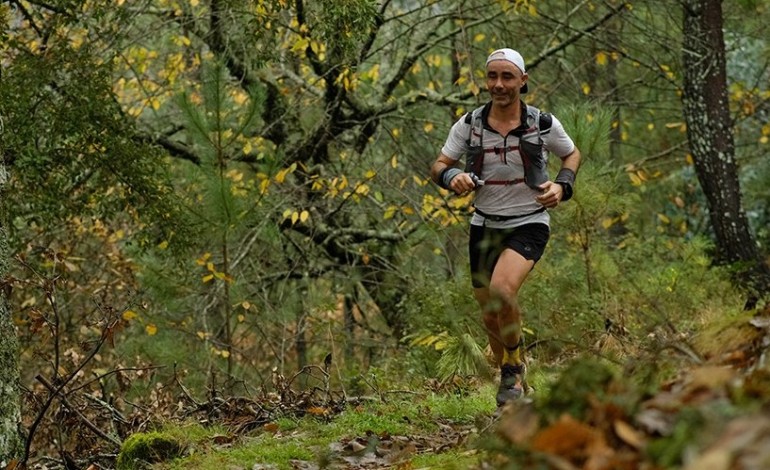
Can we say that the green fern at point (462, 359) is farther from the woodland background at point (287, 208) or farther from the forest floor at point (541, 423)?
the forest floor at point (541, 423)

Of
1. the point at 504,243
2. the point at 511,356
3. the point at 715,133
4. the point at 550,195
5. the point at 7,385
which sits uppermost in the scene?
the point at 715,133

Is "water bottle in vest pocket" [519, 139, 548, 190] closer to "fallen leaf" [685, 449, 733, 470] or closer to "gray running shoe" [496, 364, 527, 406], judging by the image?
"gray running shoe" [496, 364, 527, 406]

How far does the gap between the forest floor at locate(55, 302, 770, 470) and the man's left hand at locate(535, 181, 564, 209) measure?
1.27 metres

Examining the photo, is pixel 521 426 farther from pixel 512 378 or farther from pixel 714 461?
pixel 512 378

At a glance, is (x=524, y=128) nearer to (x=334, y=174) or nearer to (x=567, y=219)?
(x=567, y=219)

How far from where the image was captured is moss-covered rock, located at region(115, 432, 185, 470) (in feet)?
20.1

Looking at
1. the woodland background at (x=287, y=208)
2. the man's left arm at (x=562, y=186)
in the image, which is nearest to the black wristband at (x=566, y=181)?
the man's left arm at (x=562, y=186)

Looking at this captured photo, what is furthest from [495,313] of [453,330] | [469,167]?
[453,330]

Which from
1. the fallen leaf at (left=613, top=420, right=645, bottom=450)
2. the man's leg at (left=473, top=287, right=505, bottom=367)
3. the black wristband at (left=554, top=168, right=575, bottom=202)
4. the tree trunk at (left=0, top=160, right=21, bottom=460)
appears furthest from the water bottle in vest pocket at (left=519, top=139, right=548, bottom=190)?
the fallen leaf at (left=613, top=420, right=645, bottom=450)

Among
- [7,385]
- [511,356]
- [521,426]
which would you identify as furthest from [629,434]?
[7,385]

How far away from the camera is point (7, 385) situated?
6098mm

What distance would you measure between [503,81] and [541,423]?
386 centimetres

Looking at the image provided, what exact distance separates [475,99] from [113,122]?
16.2 ft

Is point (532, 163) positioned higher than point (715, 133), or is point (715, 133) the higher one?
point (715, 133)
